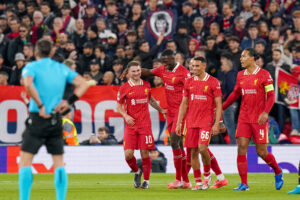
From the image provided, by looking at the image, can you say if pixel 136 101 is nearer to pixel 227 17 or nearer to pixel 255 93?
pixel 255 93

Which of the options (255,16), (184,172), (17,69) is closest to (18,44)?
(17,69)

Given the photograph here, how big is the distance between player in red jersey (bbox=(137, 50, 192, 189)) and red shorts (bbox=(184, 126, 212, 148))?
0.97 metres

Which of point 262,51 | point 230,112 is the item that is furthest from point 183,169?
point 262,51

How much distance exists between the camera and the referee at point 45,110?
374 inches

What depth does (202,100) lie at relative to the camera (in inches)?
539

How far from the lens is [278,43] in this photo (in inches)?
850

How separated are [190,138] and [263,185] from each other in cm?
269

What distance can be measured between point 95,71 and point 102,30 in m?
2.08

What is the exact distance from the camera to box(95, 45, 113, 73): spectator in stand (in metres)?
22.0

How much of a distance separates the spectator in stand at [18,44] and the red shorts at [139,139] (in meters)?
8.79

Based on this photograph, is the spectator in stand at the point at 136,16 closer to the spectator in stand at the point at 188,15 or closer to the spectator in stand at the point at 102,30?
the spectator in stand at the point at 102,30

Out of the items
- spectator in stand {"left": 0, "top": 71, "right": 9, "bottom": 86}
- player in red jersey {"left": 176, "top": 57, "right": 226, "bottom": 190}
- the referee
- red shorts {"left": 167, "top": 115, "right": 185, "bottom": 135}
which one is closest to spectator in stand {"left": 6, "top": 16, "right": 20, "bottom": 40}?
spectator in stand {"left": 0, "top": 71, "right": 9, "bottom": 86}

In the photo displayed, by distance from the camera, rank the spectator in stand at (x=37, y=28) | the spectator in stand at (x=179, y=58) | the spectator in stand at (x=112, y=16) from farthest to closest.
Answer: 1. the spectator in stand at (x=112, y=16)
2. the spectator in stand at (x=37, y=28)
3. the spectator in stand at (x=179, y=58)

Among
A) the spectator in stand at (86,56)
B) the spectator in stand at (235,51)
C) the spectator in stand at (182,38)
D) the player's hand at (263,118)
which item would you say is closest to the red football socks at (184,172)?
the player's hand at (263,118)
